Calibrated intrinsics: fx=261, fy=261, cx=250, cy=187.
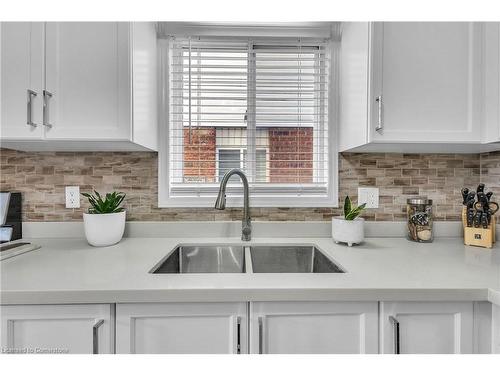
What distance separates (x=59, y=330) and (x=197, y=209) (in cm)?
82

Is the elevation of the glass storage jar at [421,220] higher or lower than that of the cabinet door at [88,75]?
lower

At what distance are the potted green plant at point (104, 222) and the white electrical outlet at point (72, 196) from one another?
0.66 feet

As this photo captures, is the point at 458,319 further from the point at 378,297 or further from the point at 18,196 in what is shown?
the point at 18,196

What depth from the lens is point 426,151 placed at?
144 cm

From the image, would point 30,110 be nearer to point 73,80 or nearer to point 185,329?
point 73,80

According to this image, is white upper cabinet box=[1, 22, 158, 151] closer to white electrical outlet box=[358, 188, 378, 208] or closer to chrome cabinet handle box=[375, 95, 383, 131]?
chrome cabinet handle box=[375, 95, 383, 131]

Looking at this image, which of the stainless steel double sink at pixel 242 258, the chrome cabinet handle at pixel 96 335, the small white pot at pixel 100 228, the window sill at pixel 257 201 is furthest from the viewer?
the window sill at pixel 257 201

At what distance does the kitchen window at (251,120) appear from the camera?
1515mm

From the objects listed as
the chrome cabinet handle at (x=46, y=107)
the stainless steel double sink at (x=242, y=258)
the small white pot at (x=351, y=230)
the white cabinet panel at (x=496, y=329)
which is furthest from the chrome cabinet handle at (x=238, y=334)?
the chrome cabinet handle at (x=46, y=107)

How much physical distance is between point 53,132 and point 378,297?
1.41m

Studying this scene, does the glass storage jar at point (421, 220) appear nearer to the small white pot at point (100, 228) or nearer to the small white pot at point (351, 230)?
the small white pot at point (351, 230)

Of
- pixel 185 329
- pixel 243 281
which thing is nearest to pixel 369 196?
pixel 243 281

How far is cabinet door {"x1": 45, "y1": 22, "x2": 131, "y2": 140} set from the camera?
110 cm

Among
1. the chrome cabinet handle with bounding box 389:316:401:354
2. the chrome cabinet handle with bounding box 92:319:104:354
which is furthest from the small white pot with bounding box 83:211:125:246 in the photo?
the chrome cabinet handle with bounding box 389:316:401:354
